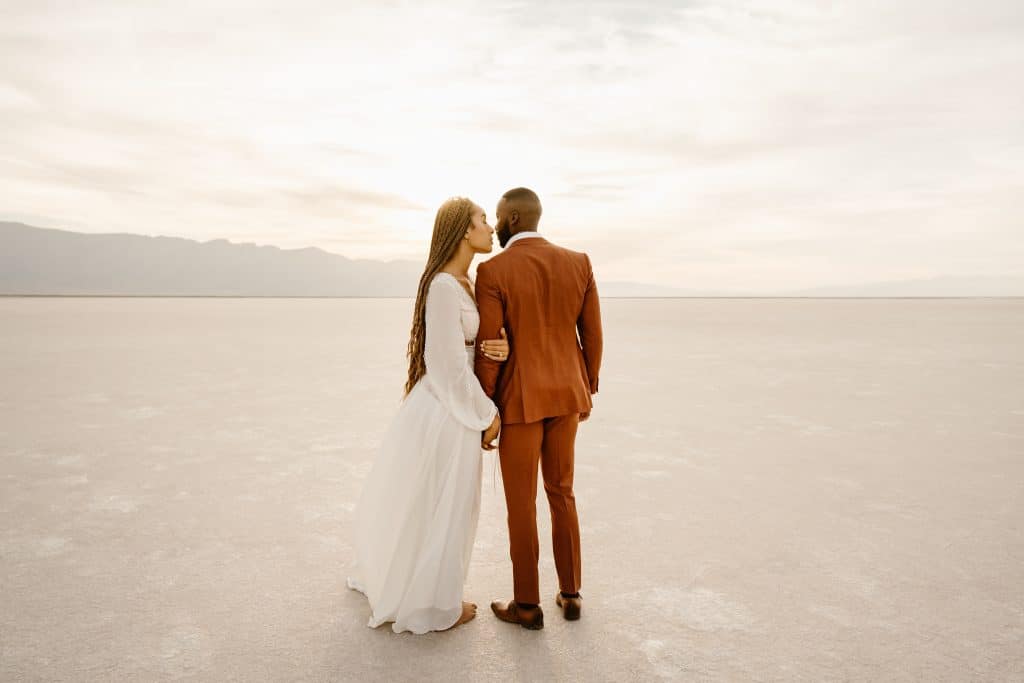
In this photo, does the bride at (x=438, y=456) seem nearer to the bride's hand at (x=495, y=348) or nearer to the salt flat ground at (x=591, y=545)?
the bride's hand at (x=495, y=348)

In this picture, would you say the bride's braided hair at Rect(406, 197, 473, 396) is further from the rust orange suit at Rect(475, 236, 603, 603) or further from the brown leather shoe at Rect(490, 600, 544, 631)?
the brown leather shoe at Rect(490, 600, 544, 631)

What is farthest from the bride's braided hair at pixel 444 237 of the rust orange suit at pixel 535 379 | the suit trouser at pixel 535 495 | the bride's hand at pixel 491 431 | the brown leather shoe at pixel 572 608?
the brown leather shoe at pixel 572 608

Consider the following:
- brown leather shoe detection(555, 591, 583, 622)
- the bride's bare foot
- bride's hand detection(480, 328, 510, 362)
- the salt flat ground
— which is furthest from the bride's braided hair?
the salt flat ground

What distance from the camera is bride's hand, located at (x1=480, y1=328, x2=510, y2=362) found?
3178 mm

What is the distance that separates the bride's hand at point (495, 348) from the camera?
3.18 meters

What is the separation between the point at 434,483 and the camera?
129 inches

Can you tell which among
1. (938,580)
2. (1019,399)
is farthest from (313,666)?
(1019,399)

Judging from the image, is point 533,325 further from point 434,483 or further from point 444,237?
point 434,483

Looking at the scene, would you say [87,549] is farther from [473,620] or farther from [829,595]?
[829,595]

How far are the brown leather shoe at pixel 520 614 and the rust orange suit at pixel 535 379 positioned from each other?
0.05 meters

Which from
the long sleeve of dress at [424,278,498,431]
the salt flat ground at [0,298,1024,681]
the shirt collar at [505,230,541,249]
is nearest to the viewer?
the salt flat ground at [0,298,1024,681]

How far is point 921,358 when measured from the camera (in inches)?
614

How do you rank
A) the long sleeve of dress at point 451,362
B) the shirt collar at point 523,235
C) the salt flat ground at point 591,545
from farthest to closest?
the shirt collar at point 523,235
the long sleeve of dress at point 451,362
the salt flat ground at point 591,545

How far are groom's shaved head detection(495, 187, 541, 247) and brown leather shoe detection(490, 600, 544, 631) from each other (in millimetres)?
1808
